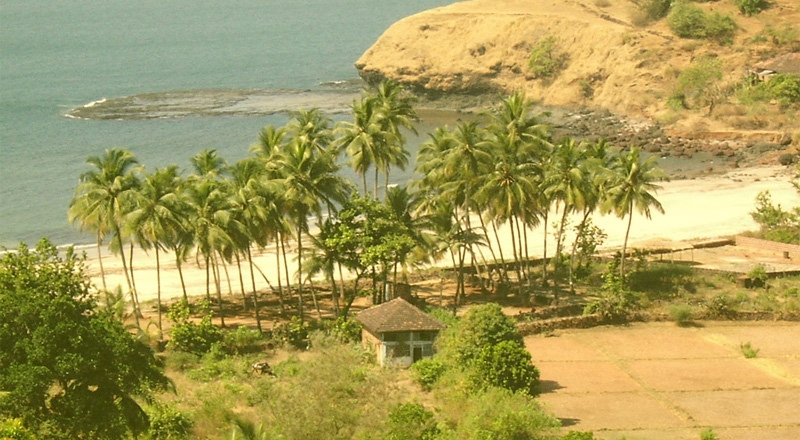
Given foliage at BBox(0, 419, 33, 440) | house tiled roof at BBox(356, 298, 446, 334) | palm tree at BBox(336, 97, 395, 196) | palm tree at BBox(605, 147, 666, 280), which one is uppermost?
palm tree at BBox(336, 97, 395, 196)

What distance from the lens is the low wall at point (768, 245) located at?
6625cm

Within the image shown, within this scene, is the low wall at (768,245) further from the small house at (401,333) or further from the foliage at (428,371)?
the foliage at (428,371)

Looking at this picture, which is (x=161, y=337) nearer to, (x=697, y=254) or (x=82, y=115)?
(x=697, y=254)

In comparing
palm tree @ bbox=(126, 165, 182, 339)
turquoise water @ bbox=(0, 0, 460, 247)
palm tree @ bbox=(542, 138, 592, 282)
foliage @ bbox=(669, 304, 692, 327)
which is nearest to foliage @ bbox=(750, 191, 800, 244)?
foliage @ bbox=(669, 304, 692, 327)

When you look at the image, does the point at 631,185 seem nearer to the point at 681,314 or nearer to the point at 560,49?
the point at 681,314

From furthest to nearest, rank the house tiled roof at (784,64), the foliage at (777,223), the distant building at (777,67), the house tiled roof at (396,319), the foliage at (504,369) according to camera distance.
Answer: the house tiled roof at (784,64)
the distant building at (777,67)
the foliage at (777,223)
the house tiled roof at (396,319)
the foliage at (504,369)

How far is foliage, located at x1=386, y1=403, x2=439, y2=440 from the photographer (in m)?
37.6

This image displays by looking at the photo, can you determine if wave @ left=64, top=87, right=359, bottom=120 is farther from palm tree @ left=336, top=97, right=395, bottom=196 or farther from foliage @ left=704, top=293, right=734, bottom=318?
foliage @ left=704, top=293, right=734, bottom=318

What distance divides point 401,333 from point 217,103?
309ft

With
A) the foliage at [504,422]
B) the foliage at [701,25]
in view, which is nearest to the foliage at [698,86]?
the foliage at [701,25]

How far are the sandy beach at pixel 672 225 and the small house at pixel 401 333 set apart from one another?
15.5 meters

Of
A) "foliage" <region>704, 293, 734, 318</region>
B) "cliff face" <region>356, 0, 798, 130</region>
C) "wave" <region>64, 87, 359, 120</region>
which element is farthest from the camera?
"wave" <region>64, 87, 359, 120</region>

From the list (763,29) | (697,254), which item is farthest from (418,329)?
(763,29)

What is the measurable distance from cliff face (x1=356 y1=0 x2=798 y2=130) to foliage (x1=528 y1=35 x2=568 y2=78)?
0.60 meters
